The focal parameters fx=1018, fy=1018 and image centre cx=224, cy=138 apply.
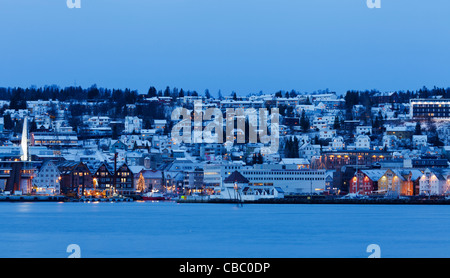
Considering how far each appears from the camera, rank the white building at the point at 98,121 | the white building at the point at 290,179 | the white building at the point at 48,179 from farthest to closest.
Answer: the white building at the point at 98,121 < the white building at the point at 48,179 < the white building at the point at 290,179

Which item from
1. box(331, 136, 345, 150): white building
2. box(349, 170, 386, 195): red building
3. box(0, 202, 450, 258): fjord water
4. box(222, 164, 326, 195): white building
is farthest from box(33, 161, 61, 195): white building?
box(0, 202, 450, 258): fjord water

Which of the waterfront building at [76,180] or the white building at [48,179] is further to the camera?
the waterfront building at [76,180]

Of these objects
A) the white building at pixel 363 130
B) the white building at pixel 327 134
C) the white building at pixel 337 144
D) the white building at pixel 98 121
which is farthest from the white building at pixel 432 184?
the white building at pixel 98 121

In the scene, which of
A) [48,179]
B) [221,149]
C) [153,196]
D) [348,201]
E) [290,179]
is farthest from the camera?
[221,149]

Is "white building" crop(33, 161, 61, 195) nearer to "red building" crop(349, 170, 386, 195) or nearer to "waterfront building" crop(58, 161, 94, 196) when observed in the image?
"waterfront building" crop(58, 161, 94, 196)

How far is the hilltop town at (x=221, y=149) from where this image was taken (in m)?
47.2

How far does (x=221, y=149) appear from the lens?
198 feet

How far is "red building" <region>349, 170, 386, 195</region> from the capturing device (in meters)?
45.7

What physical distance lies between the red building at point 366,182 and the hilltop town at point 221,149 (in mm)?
54

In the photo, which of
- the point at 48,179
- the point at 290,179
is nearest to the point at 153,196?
the point at 48,179

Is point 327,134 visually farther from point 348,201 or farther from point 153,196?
point 348,201

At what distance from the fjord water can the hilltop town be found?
16947mm

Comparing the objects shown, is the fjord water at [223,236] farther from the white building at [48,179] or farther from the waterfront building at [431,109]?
the waterfront building at [431,109]

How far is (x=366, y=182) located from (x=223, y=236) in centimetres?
2555
